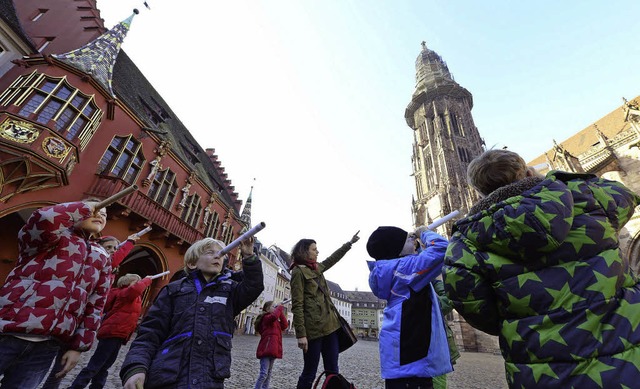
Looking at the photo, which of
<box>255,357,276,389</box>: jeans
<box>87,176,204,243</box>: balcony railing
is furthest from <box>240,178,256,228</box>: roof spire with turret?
<box>255,357,276,389</box>: jeans

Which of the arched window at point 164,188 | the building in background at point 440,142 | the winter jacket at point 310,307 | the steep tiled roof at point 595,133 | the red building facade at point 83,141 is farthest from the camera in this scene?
the building in background at point 440,142

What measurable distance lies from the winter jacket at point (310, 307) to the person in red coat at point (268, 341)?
1510 mm

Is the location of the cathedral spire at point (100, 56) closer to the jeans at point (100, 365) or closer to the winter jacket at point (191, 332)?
the jeans at point (100, 365)

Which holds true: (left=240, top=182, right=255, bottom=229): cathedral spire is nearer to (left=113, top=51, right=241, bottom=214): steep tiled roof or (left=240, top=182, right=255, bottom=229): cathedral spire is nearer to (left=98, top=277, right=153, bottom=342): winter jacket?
(left=113, top=51, right=241, bottom=214): steep tiled roof

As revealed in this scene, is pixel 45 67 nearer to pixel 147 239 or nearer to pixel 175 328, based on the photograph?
pixel 147 239

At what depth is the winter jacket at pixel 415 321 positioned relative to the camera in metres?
1.92

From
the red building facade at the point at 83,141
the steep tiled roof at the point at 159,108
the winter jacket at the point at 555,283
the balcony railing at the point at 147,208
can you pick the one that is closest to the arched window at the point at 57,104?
the red building facade at the point at 83,141

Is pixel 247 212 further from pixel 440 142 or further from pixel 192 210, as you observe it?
pixel 440 142

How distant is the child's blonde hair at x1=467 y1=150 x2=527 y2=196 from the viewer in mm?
1659

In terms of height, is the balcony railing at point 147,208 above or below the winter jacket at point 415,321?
above

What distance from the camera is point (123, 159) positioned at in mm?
11055

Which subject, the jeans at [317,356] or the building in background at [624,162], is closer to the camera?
the jeans at [317,356]

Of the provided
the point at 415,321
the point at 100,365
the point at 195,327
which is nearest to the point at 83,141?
the point at 100,365

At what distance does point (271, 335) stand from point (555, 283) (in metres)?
4.37
